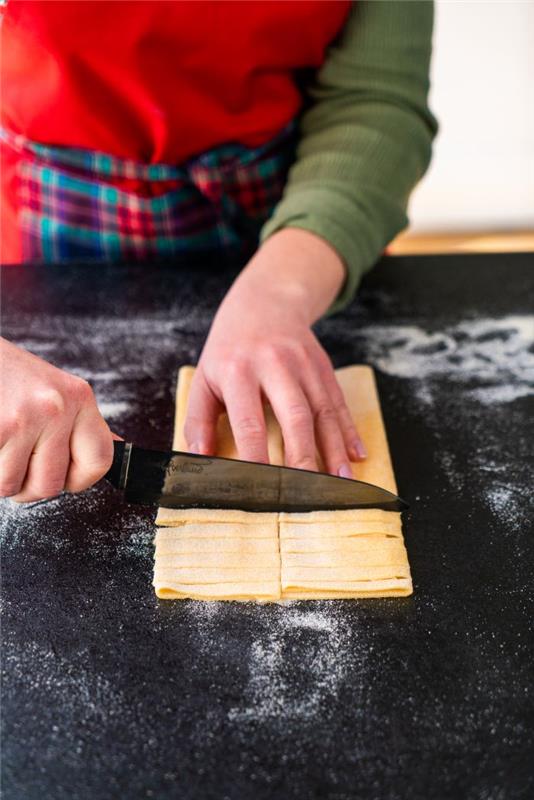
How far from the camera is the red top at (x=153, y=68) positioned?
1108mm

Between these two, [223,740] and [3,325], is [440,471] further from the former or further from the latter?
[3,325]

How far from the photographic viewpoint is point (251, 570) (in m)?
0.84

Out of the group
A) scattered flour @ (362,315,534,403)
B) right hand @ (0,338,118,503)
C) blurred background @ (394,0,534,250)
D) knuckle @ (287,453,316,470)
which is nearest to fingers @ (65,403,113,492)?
right hand @ (0,338,118,503)

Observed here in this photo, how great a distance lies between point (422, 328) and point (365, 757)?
0.72 metres

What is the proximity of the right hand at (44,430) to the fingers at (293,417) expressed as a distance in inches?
8.7

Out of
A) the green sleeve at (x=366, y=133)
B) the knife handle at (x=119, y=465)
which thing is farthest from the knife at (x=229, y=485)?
the green sleeve at (x=366, y=133)

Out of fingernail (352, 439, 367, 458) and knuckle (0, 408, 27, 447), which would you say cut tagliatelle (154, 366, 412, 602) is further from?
knuckle (0, 408, 27, 447)

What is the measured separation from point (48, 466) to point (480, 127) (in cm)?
210

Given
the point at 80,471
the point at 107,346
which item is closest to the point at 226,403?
the point at 80,471

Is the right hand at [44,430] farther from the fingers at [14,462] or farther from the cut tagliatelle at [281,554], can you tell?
the cut tagliatelle at [281,554]

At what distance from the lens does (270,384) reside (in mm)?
976

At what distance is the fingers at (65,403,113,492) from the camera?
79 cm

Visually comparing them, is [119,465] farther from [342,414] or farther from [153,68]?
[153,68]

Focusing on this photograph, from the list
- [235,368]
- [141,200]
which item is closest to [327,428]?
[235,368]
